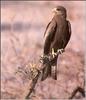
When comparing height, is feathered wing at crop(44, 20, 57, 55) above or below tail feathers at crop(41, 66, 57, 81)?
above

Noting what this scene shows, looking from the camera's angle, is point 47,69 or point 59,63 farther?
point 59,63

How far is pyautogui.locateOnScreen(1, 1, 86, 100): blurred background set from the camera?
237 cm

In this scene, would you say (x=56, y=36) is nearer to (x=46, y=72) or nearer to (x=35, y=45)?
(x=46, y=72)

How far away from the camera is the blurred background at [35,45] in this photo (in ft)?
7.76

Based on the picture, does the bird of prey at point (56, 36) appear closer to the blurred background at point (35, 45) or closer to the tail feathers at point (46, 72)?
the tail feathers at point (46, 72)

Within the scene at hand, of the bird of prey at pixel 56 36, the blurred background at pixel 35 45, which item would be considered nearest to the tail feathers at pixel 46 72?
the bird of prey at pixel 56 36

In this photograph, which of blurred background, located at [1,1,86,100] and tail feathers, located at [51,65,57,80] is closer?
tail feathers, located at [51,65,57,80]

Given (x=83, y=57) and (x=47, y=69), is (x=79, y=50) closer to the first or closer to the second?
(x=83, y=57)

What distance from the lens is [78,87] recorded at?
2.37 metres

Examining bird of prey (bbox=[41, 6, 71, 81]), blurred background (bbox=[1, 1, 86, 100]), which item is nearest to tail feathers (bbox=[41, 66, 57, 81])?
bird of prey (bbox=[41, 6, 71, 81])

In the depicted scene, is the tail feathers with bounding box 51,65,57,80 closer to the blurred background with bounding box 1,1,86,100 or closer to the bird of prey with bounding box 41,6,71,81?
the bird of prey with bounding box 41,6,71,81

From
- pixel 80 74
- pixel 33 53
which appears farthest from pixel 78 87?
pixel 33 53

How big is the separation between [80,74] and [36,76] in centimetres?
45

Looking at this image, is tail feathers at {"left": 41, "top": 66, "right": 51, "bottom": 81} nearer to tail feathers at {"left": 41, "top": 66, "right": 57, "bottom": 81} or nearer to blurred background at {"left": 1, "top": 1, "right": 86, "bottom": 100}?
tail feathers at {"left": 41, "top": 66, "right": 57, "bottom": 81}
